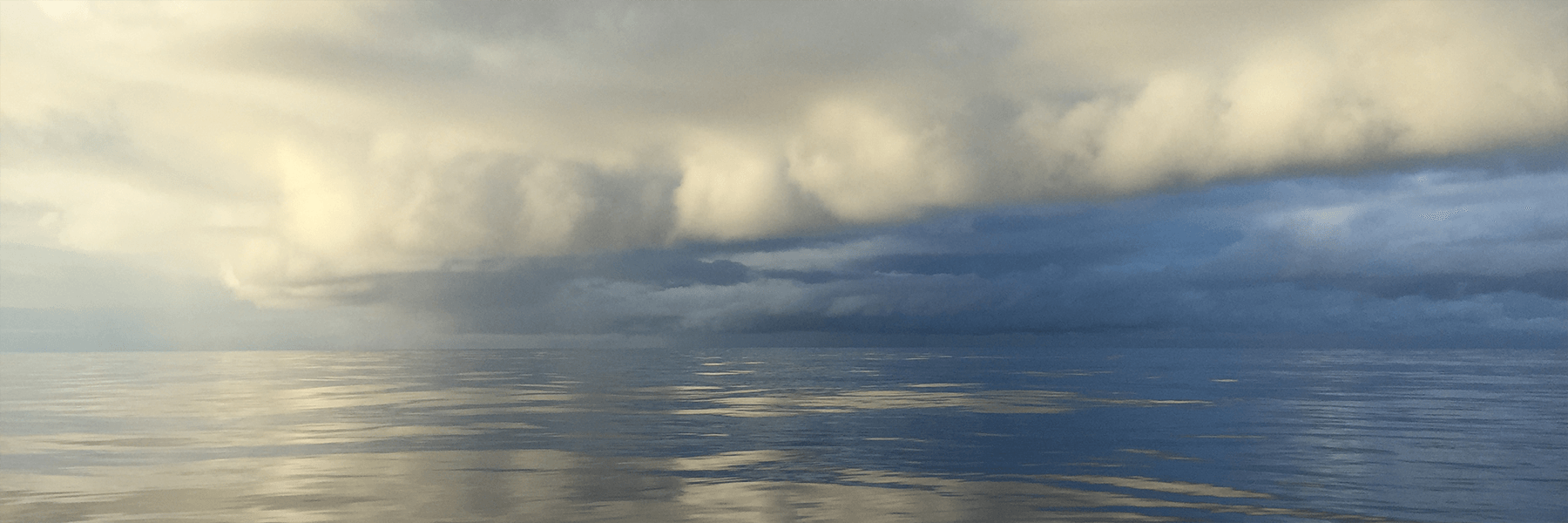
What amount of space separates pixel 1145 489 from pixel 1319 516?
5283mm

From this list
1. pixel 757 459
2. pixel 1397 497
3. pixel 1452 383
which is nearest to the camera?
pixel 1397 497

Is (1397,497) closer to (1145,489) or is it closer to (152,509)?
(1145,489)

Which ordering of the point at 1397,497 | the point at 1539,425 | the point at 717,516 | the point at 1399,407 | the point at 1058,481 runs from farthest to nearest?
the point at 1399,407 < the point at 1539,425 < the point at 1058,481 < the point at 1397,497 < the point at 717,516

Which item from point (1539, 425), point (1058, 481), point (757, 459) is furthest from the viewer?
point (1539, 425)

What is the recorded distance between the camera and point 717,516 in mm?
26031

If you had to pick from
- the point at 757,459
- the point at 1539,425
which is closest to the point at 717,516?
the point at 757,459

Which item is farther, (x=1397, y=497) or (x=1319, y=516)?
(x=1397, y=497)

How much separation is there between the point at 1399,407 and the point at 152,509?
71238mm

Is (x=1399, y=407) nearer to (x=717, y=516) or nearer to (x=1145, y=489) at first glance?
(x=1145, y=489)

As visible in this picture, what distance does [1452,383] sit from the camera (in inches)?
4038

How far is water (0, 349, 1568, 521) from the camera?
90.1ft

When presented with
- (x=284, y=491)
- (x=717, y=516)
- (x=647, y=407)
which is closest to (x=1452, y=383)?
(x=647, y=407)

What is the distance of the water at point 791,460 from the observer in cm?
2747

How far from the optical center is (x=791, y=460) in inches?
1442
